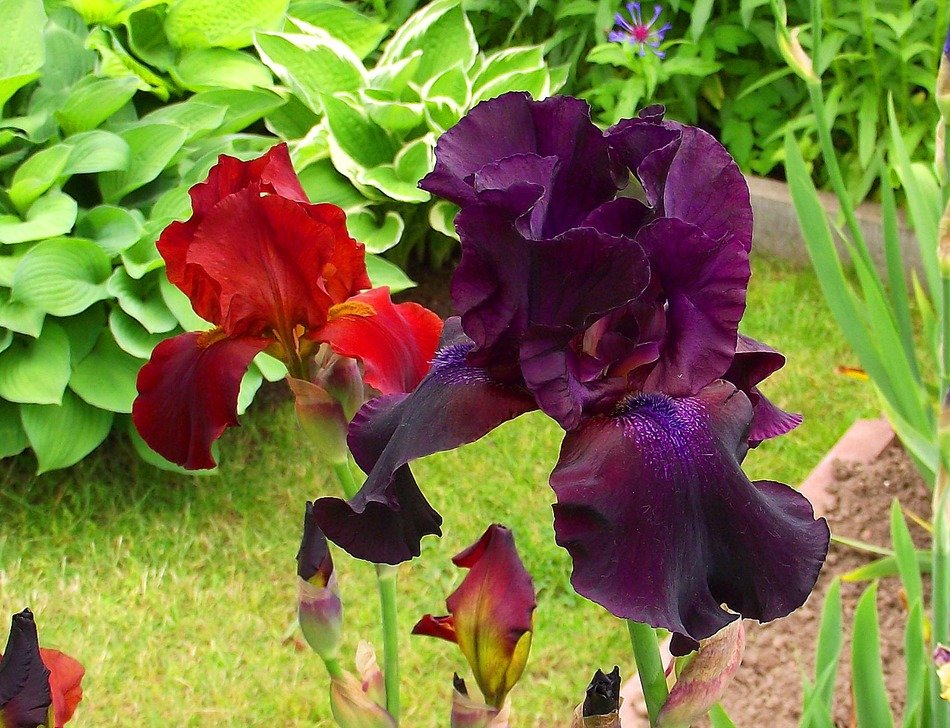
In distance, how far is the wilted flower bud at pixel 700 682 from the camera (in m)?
0.63

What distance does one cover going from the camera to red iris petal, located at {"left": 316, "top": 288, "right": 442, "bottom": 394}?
67cm

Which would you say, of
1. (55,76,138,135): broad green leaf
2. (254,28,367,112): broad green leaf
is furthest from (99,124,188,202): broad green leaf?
(254,28,367,112): broad green leaf

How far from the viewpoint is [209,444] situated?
67 cm

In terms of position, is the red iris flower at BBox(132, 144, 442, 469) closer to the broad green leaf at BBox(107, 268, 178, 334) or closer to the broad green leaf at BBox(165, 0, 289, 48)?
the broad green leaf at BBox(107, 268, 178, 334)

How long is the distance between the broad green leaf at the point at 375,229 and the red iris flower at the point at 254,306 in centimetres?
206

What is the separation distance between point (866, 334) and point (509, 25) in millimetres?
2229

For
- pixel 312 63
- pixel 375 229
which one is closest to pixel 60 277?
pixel 375 229

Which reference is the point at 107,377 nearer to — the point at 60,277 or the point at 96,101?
the point at 60,277

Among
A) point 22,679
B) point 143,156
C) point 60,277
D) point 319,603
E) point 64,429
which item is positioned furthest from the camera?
point 143,156

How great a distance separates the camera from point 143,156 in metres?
2.54

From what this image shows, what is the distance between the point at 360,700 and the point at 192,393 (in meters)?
0.23

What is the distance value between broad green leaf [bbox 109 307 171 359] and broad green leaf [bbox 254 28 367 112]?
2.71 ft

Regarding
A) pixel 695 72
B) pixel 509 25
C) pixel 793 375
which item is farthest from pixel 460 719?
pixel 509 25

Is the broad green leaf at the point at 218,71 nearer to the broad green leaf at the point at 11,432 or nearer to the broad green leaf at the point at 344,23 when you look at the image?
the broad green leaf at the point at 344,23
